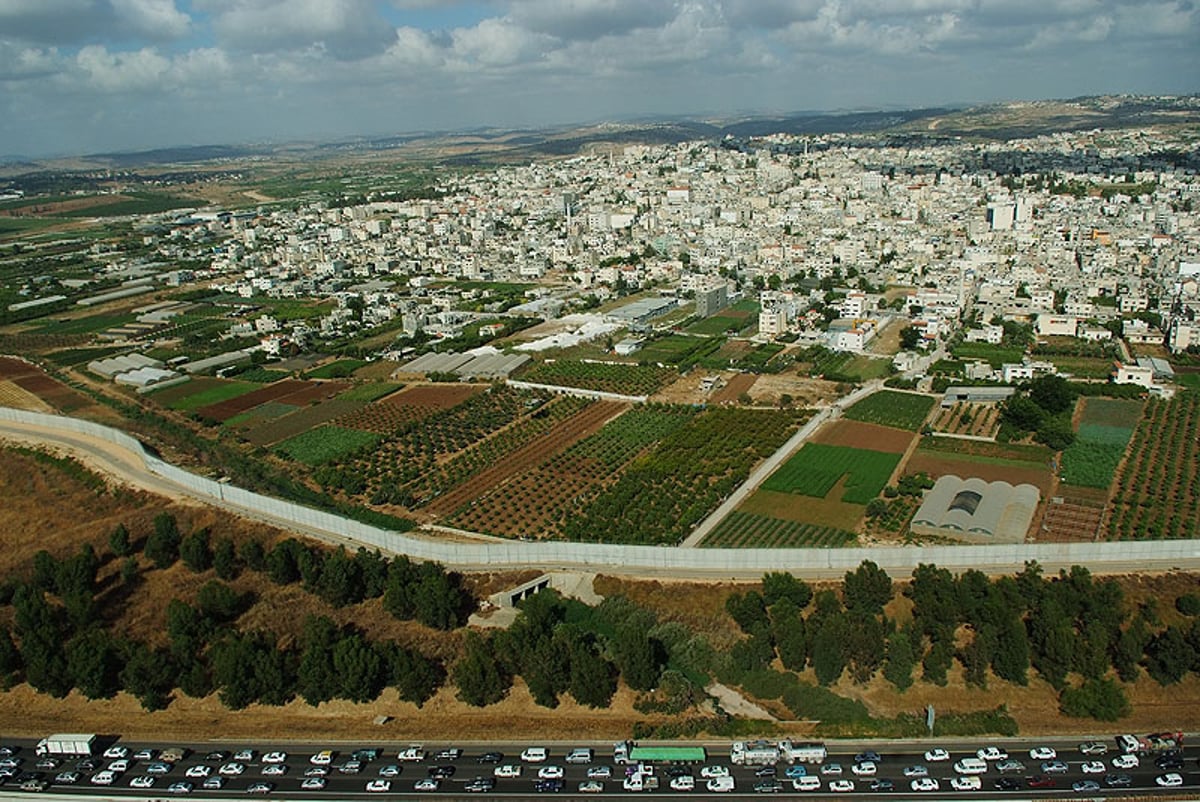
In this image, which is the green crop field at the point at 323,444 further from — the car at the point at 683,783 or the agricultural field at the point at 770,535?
the car at the point at 683,783

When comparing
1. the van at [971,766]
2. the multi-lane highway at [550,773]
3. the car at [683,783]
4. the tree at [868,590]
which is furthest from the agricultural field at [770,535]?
the car at [683,783]

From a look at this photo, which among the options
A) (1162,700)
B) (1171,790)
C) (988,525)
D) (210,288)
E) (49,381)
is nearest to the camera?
(1171,790)

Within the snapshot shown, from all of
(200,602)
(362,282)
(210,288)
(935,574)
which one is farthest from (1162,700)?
(210,288)

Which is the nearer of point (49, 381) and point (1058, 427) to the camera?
point (1058, 427)

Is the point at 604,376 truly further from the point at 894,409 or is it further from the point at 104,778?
the point at 104,778

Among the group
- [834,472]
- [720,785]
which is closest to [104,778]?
[720,785]

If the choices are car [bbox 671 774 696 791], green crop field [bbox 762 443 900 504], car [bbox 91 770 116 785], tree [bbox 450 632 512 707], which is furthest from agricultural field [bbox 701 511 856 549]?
car [bbox 91 770 116 785]

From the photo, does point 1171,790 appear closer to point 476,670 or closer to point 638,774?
point 638,774
